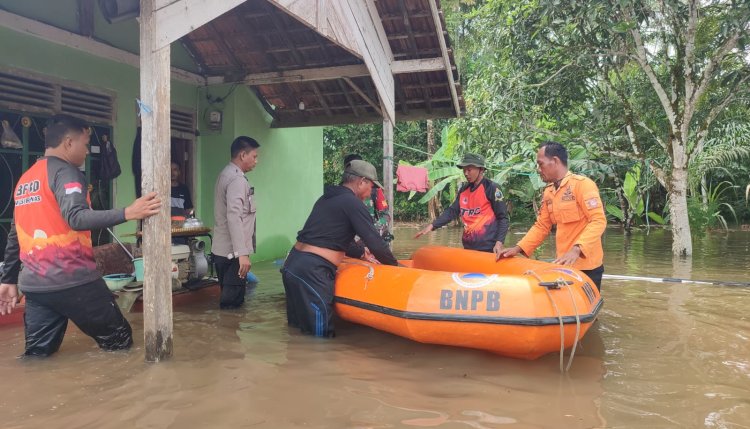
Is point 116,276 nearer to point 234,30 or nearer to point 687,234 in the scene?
point 234,30

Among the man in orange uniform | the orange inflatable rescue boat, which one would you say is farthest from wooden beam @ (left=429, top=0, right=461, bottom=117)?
the orange inflatable rescue boat

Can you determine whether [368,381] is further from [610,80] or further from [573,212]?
[610,80]

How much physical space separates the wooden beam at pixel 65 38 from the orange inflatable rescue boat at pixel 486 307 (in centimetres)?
392

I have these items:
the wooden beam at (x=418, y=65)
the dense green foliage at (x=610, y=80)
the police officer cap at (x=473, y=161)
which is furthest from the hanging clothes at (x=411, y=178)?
the police officer cap at (x=473, y=161)

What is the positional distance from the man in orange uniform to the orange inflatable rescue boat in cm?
25

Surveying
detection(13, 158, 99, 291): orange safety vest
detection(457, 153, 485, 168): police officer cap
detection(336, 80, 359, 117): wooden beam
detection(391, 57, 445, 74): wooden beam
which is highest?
detection(391, 57, 445, 74): wooden beam

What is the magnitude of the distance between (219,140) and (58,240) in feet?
15.1

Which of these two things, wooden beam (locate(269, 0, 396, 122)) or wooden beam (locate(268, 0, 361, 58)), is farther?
wooden beam (locate(269, 0, 396, 122))

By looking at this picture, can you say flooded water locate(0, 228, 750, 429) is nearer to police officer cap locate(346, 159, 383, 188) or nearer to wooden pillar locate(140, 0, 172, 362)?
wooden pillar locate(140, 0, 172, 362)

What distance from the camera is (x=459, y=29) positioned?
17.8m

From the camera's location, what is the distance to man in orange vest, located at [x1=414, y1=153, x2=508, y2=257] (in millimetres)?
5008

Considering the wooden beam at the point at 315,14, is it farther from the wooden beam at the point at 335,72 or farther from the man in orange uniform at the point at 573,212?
the man in orange uniform at the point at 573,212

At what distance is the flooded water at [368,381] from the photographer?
2570mm

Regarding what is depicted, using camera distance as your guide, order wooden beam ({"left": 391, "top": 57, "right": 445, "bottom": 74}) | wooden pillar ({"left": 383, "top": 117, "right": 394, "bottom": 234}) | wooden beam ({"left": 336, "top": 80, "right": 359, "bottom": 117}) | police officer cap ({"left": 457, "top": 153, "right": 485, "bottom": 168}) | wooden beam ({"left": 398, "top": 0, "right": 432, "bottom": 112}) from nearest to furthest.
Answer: police officer cap ({"left": 457, "top": 153, "right": 485, "bottom": 168})
wooden beam ({"left": 398, "top": 0, "right": 432, "bottom": 112})
wooden pillar ({"left": 383, "top": 117, "right": 394, "bottom": 234})
wooden beam ({"left": 391, "top": 57, "right": 445, "bottom": 74})
wooden beam ({"left": 336, "top": 80, "right": 359, "bottom": 117})
